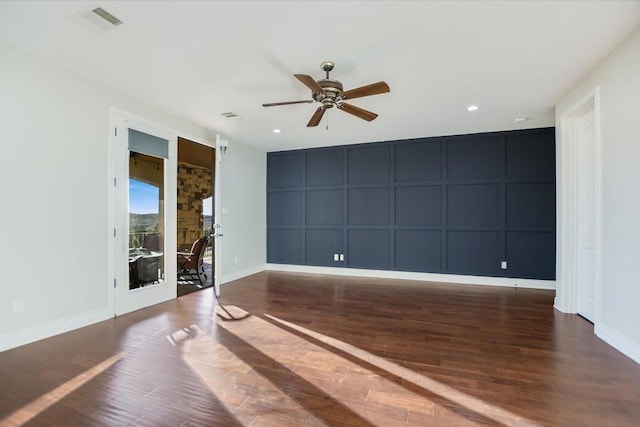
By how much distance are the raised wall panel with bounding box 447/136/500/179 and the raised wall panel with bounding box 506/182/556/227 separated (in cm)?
46

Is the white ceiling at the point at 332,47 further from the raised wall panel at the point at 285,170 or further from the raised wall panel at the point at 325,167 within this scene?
the raised wall panel at the point at 285,170

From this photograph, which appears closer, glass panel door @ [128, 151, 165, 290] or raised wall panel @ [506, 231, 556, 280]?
glass panel door @ [128, 151, 165, 290]

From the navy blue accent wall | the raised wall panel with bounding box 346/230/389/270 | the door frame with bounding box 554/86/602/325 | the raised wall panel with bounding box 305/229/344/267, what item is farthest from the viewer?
the raised wall panel with bounding box 305/229/344/267

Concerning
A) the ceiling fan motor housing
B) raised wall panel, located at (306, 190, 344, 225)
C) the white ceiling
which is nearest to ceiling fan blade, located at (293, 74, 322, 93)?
the ceiling fan motor housing

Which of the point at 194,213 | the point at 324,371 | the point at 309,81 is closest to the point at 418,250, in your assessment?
the point at 324,371

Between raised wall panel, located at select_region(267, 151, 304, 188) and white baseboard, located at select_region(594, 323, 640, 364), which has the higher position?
raised wall panel, located at select_region(267, 151, 304, 188)

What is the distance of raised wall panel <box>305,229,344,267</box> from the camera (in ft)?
21.6

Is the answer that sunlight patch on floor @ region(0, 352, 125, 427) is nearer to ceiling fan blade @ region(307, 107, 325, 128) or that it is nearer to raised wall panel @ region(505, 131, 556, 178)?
ceiling fan blade @ region(307, 107, 325, 128)

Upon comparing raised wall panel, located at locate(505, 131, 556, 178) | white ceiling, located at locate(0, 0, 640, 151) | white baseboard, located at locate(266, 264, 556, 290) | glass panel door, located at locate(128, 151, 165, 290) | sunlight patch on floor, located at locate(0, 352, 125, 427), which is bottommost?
sunlight patch on floor, located at locate(0, 352, 125, 427)

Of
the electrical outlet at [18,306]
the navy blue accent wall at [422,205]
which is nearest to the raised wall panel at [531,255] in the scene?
the navy blue accent wall at [422,205]

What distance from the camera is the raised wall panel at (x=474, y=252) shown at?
5.54 m

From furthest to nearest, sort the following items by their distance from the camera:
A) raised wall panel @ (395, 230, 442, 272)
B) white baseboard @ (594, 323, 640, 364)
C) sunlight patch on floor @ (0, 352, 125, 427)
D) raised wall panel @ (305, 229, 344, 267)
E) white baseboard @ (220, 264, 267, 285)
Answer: raised wall panel @ (305, 229, 344, 267), raised wall panel @ (395, 230, 442, 272), white baseboard @ (220, 264, 267, 285), white baseboard @ (594, 323, 640, 364), sunlight patch on floor @ (0, 352, 125, 427)

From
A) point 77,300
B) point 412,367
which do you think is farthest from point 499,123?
point 77,300

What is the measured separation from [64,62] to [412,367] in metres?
4.34
